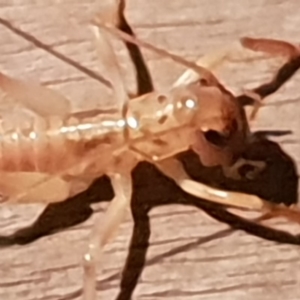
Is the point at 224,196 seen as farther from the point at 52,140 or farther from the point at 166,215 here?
the point at 52,140

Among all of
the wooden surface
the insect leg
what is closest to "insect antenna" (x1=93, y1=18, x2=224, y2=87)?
the wooden surface

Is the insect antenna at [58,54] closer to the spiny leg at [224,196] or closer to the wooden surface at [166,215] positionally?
the wooden surface at [166,215]

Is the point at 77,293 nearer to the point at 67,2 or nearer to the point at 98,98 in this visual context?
the point at 98,98

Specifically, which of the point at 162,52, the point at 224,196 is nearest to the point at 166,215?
the point at 224,196

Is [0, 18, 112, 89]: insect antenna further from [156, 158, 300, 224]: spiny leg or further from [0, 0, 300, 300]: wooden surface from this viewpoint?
[156, 158, 300, 224]: spiny leg

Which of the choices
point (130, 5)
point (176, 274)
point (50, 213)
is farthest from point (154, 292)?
point (130, 5)

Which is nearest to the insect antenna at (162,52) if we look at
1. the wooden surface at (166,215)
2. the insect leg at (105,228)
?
the wooden surface at (166,215)
